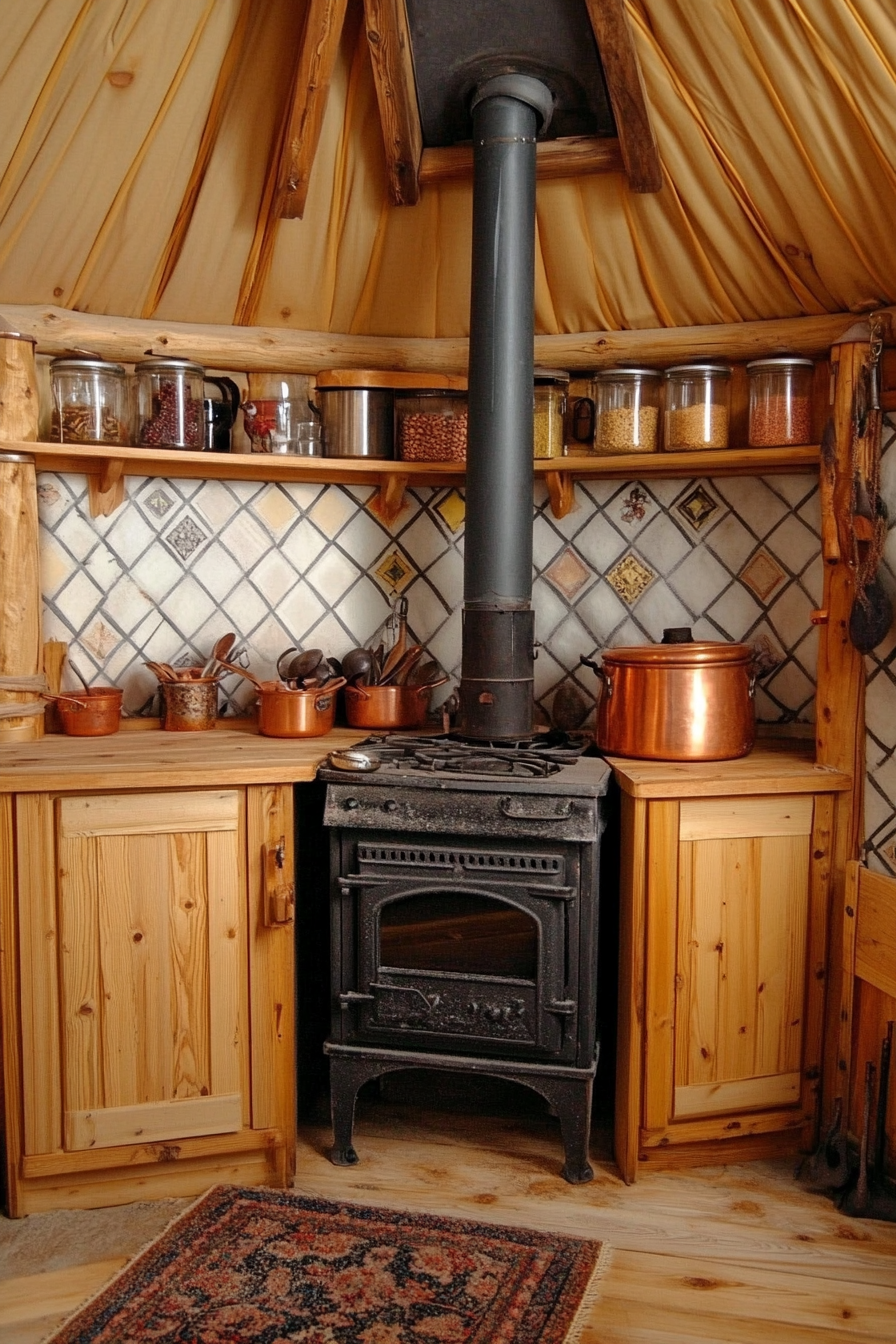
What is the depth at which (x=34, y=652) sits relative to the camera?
8.90 ft

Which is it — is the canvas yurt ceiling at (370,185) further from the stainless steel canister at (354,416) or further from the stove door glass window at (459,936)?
the stove door glass window at (459,936)

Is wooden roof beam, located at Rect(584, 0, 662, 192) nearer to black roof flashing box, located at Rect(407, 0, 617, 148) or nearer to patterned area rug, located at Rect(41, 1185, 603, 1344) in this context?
black roof flashing box, located at Rect(407, 0, 617, 148)

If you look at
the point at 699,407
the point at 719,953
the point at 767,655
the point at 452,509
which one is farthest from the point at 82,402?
the point at 719,953

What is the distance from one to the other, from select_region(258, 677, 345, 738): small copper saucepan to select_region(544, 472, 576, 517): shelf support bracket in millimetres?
766

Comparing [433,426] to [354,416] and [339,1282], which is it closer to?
[354,416]

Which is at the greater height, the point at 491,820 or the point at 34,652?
the point at 34,652

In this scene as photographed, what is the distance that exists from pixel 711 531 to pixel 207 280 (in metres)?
1.47

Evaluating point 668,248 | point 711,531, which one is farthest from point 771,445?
point 668,248

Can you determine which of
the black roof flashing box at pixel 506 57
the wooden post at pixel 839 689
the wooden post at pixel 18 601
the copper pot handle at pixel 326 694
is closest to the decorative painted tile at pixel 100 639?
the wooden post at pixel 18 601

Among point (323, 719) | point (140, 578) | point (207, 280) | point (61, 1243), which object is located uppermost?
point (207, 280)

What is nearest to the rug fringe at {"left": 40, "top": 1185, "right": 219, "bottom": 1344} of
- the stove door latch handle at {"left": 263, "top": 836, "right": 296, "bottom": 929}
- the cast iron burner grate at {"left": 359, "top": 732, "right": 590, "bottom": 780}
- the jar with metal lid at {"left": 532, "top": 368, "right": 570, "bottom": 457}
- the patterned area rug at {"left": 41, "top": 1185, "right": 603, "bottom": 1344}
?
the patterned area rug at {"left": 41, "top": 1185, "right": 603, "bottom": 1344}

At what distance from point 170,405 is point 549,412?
0.96 meters

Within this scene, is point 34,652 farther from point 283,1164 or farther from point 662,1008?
point 662,1008

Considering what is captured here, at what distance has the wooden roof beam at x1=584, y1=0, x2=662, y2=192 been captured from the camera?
225cm
